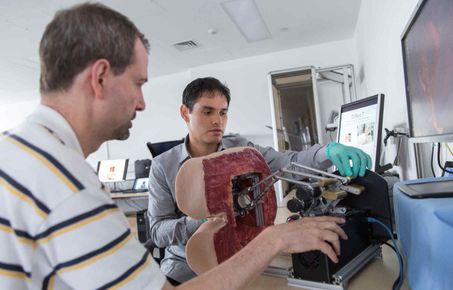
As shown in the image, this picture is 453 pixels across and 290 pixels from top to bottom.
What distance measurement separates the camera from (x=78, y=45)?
588 mm

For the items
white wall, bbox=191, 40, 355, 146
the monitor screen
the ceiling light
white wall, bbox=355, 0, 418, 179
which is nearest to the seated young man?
white wall, bbox=355, 0, 418, 179

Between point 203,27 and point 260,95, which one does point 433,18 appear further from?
point 260,95

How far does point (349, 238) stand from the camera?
761mm

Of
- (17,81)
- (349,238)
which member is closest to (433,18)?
(349,238)

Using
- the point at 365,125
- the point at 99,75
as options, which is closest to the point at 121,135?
the point at 99,75

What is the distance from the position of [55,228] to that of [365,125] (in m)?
1.38

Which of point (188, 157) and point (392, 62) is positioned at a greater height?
point (392, 62)

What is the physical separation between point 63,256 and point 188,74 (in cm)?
501

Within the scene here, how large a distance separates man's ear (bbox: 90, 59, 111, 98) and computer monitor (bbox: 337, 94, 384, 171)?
1018 millimetres

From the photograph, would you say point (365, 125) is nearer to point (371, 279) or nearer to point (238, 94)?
point (371, 279)

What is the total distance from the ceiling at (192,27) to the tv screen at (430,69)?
235 cm

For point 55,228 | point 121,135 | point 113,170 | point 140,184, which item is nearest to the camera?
point 55,228

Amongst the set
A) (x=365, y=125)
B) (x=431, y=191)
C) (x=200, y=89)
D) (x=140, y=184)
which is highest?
(x=200, y=89)

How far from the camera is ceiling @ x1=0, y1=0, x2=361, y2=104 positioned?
2869 millimetres
